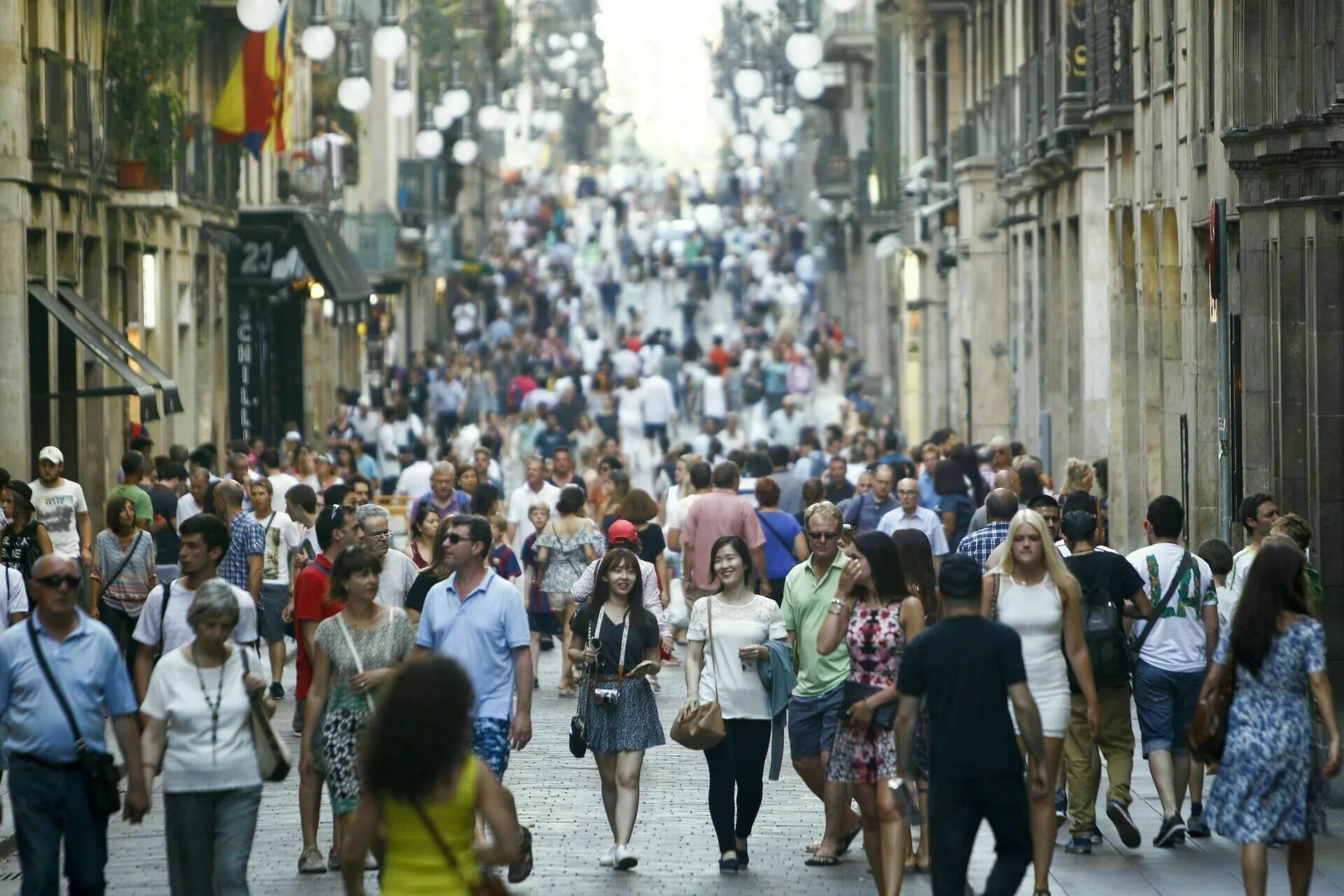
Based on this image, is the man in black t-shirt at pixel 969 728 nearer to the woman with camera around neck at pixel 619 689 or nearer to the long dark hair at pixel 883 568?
the long dark hair at pixel 883 568

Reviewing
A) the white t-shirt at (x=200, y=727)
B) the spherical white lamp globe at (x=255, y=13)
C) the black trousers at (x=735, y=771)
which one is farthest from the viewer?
the spherical white lamp globe at (x=255, y=13)

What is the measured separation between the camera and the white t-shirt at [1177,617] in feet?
40.7

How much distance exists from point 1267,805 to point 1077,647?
143 centimetres

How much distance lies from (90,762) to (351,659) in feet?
4.51

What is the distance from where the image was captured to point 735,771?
39.0ft

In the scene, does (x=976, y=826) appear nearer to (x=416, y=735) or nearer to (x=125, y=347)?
(x=416, y=735)

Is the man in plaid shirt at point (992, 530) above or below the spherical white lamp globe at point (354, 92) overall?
below

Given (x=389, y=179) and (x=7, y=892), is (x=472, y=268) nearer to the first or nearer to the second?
(x=389, y=179)

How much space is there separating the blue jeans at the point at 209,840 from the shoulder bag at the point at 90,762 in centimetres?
27

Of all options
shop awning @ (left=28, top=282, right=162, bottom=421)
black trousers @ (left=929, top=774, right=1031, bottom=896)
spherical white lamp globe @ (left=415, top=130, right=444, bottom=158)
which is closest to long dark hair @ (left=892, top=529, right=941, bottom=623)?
black trousers @ (left=929, top=774, right=1031, bottom=896)

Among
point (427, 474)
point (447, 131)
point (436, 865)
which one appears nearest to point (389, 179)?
point (447, 131)

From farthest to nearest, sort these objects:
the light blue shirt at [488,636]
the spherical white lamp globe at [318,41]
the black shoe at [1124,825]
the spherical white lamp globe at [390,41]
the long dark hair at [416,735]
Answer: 1. the spherical white lamp globe at [390,41]
2. the spherical white lamp globe at [318,41]
3. the black shoe at [1124,825]
4. the light blue shirt at [488,636]
5. the long dark hair at [416,735]

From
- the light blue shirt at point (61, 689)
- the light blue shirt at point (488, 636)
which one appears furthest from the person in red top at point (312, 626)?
the light blue shirt at point (61, 689)

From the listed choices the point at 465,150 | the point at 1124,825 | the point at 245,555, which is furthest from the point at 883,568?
the point at 465,150
